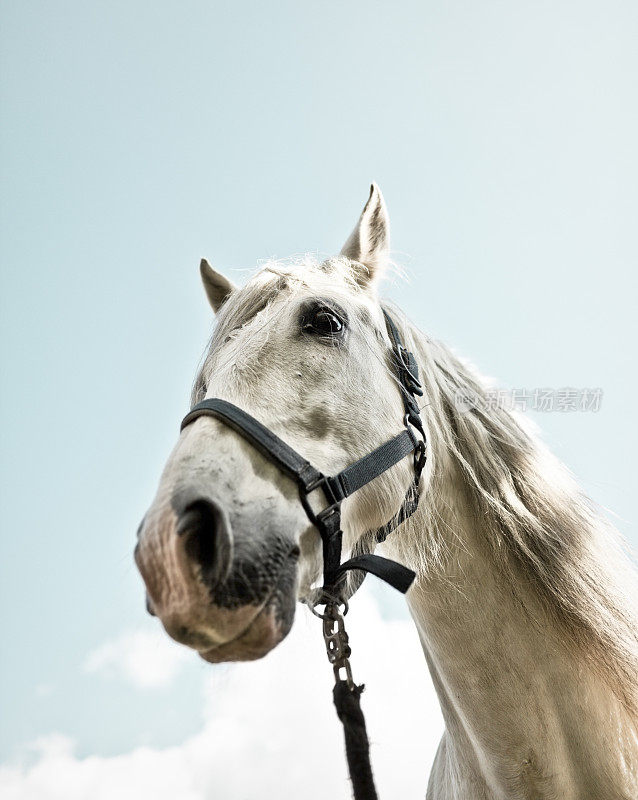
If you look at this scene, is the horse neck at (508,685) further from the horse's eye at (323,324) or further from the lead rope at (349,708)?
the horse's eye at (323,324)

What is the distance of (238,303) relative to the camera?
239cm

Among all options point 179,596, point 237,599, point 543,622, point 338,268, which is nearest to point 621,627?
point 543,622

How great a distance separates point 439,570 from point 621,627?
0.65 metres

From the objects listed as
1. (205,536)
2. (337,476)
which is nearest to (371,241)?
(337,476)

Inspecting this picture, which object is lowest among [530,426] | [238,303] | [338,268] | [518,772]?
[518,772]

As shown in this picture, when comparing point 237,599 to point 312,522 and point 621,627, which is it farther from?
point 621,627

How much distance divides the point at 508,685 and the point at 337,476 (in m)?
0.97

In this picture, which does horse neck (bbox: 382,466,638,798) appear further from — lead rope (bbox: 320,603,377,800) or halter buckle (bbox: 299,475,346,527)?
halter buckle (bbox: 299,475,346,527)

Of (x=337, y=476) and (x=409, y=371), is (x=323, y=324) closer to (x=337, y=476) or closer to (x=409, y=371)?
(x=409, y=371)

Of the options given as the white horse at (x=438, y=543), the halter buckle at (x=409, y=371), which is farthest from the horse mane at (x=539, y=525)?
the halter buckle at (x=409, y=371)

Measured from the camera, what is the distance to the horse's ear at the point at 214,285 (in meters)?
3.03

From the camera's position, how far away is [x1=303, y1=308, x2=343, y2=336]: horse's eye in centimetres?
214

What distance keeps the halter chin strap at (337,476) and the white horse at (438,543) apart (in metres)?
0.04

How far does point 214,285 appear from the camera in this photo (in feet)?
10.1
